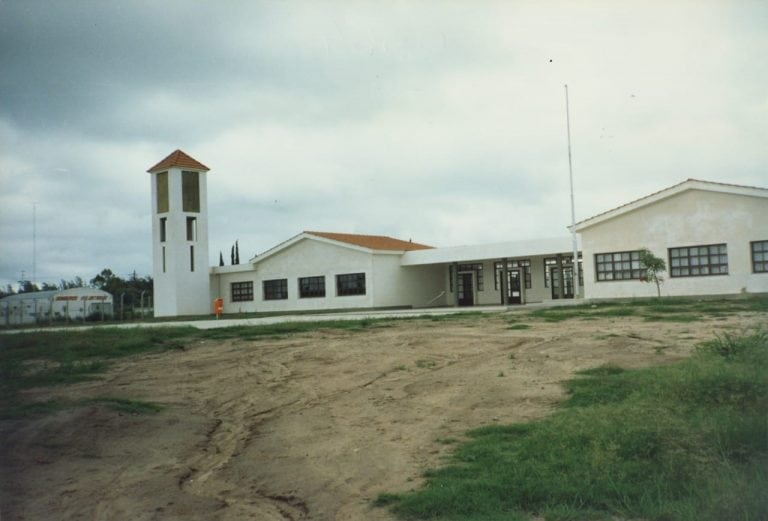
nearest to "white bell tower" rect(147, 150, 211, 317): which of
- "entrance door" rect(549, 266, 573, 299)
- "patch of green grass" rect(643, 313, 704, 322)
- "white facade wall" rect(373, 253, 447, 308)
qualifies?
"white facade wall" rect(373, 253, 447, 308)

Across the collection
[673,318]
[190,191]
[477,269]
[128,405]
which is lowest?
[128,405]

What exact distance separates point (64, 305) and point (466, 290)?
25354 millimetres

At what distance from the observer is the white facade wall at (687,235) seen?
2702 centimetres

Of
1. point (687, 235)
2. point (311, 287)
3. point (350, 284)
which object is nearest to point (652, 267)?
point (687, 235)

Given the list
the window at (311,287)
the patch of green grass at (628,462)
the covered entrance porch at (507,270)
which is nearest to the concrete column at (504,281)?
the covered entrance porch at (507,270)

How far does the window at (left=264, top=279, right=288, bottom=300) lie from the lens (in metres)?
42.2

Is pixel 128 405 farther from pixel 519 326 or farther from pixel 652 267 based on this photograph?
pixel 652 267

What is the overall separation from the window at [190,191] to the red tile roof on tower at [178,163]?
48cm

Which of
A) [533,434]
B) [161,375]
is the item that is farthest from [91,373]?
[533,434]

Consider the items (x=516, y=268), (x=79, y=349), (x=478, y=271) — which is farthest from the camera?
(x=478, y=271)

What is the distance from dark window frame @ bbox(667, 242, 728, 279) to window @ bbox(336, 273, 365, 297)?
15532mm

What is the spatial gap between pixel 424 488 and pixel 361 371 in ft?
19.2

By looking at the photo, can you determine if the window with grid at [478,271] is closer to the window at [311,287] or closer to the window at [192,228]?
the window at [311,287]

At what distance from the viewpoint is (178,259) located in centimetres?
4325
